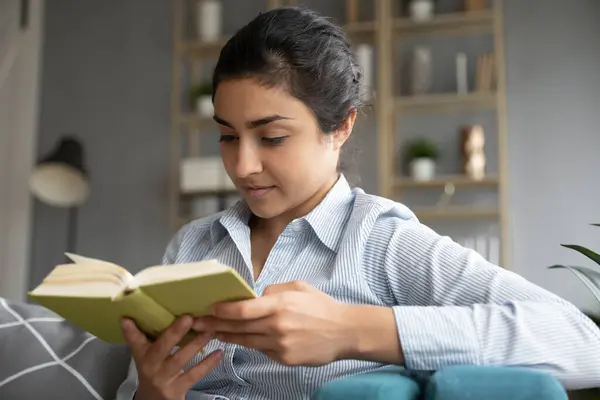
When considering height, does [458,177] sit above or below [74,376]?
above

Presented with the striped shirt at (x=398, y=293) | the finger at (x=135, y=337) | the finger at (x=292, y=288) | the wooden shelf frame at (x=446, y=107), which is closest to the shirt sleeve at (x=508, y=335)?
the striped shirt at (x=398, y=293)

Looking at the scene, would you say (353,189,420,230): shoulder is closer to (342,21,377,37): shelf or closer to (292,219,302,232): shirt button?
(292,219,302,232): shirt button

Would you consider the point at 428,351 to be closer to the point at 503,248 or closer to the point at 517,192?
the point at 503,248

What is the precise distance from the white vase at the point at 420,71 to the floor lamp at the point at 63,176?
70.2 inches

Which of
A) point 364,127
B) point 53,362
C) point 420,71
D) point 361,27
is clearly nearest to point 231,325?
point 53,362

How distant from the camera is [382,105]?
3.48 meters

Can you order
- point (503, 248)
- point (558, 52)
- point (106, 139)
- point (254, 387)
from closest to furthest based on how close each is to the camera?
1. point (254, 387)
2. point (503, 248)
3. point (558, 52)
4. point (106, 139)

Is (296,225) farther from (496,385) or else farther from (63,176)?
(63,176)

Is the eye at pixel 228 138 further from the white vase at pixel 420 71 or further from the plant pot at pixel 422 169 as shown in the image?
the white vase at pixel 420 71

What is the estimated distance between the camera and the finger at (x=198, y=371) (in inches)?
38.9

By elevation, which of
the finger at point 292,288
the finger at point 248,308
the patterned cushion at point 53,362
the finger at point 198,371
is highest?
the finger at point 292,288

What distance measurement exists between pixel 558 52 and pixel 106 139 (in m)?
2.51

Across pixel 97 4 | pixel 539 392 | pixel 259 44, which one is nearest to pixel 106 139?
pixel 97 4

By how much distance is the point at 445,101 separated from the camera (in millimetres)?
3379
